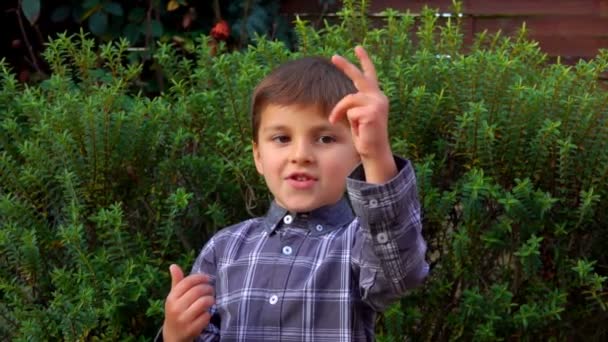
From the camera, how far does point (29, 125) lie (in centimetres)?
361

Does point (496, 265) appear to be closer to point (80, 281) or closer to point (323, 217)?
point (323, 217)

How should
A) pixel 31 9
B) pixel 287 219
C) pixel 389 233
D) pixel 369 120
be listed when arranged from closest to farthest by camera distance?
pixel 369 120, pixel 389 233, pixel 287 219, pixel 31 9

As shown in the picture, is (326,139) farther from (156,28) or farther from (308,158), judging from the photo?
(156,28)

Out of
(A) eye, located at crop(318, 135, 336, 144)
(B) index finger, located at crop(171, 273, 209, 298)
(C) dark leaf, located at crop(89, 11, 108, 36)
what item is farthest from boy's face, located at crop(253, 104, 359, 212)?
(C) dark leaf, located at crop(89, 11, 108, 36)

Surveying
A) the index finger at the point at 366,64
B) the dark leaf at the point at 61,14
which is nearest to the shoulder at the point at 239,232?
the index finger at the point at 366,64

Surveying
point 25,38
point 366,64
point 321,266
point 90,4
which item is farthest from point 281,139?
point 25,38

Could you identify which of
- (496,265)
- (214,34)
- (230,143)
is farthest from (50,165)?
(214,34)

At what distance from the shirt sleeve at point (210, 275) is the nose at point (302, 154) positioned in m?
0.36

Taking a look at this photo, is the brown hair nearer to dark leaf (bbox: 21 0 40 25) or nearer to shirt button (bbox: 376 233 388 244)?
shirt button (bbox: 376 233 388 244)

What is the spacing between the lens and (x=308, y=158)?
2.42 metres

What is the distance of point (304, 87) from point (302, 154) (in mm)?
168

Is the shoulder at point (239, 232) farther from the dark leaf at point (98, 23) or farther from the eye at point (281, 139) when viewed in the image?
the dark leaf at point (98, 23)

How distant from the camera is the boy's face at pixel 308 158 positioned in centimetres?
244

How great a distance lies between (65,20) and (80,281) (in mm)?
3574
